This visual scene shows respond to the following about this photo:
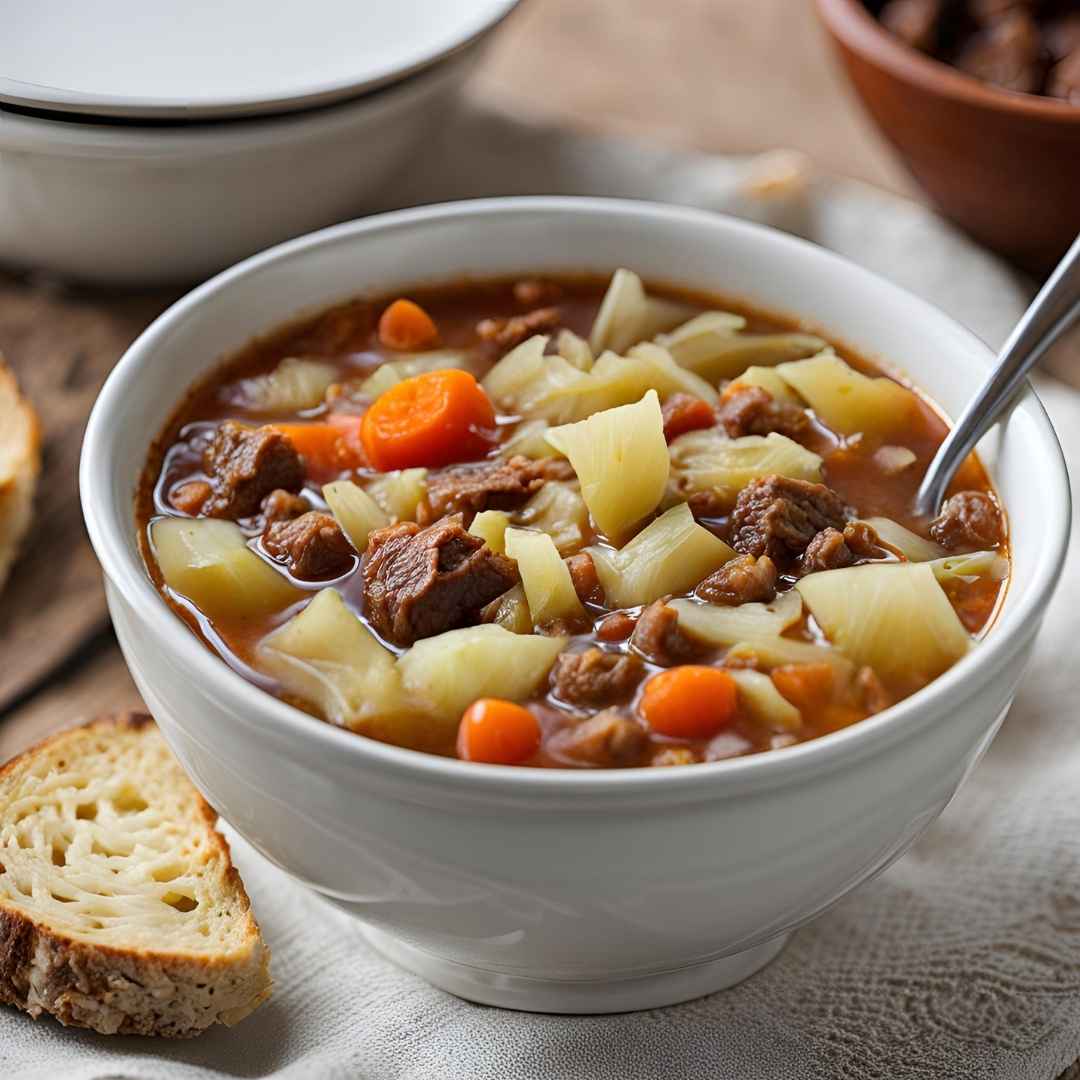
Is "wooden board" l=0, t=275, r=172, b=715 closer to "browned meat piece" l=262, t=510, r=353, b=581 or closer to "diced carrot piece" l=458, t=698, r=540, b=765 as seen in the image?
"browned meat piece" l=262, t=510, r=353, b=581

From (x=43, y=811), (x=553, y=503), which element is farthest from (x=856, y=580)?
(x=43, y=811)

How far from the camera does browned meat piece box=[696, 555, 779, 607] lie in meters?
2.63

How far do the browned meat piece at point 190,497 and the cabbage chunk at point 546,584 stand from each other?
674 millimetres

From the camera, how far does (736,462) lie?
2.90 metres

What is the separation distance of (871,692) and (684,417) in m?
0.78

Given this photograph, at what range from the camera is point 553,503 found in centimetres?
282

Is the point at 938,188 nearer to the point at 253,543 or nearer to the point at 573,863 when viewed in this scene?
the point at 253,543

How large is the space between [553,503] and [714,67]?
131 inches

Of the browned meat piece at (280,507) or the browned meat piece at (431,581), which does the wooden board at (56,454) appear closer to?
the browned meat piece at (280,507)

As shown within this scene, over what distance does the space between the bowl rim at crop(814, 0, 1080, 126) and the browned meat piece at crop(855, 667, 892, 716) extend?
7.33 ft

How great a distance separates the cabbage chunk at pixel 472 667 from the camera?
243cm

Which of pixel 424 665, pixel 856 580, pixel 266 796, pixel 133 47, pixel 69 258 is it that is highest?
pixel 856 580

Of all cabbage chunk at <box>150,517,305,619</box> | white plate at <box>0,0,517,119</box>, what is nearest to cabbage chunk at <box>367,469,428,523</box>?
cabbage chunk at <box>150,517,305,619</box>

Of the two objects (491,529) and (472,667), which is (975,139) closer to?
(491,529)
